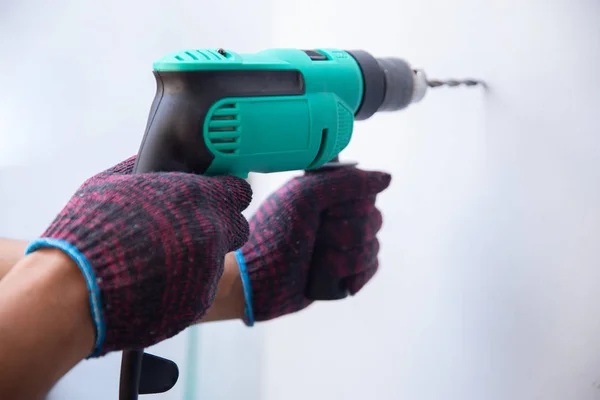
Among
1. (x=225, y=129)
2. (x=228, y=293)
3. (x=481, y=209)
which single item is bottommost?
(x=228, y=293)

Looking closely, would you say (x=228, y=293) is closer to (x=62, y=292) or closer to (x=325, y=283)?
(x=325, y=283)

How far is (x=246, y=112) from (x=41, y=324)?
10.6 inches

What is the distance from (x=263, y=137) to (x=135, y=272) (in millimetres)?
211

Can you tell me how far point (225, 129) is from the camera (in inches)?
19.5

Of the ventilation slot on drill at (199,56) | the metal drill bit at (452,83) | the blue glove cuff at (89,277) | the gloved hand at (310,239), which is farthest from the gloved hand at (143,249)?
the metal drill bit at (452,83)

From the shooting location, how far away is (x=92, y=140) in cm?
94

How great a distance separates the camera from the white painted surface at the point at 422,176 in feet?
1.93

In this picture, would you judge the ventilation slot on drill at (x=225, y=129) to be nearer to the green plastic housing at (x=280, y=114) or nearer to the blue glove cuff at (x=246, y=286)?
the green plastic housing at (x=280, y=114)

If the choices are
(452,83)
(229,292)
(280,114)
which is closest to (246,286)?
(229,292)

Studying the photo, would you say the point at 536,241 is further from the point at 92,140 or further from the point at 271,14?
the point at 92,140

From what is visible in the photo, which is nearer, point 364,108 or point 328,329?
point 364,108

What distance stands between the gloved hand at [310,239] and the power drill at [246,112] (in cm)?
9

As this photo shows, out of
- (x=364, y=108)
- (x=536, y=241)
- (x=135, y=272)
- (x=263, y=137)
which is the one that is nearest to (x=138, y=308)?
(x=135, y=272)

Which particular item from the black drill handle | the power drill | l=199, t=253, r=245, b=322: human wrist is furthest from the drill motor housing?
l=199, t=253, r=245, b=322: human wrist
